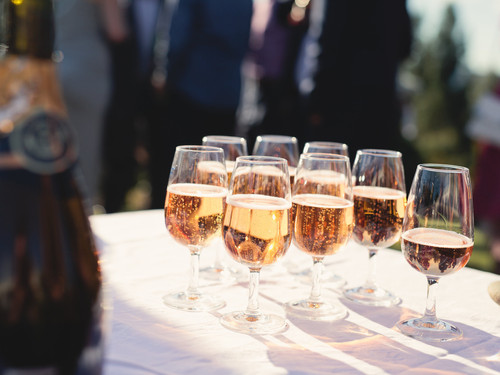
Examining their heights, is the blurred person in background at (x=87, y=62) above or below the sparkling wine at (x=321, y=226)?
above

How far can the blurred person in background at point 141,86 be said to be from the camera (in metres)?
4.95

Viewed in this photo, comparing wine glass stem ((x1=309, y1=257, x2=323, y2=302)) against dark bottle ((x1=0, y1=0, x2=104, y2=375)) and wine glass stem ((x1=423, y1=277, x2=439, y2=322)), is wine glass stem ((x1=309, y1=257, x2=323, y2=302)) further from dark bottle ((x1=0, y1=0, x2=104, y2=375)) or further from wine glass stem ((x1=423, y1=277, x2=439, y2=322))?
dark bottle ((x1=0, y1=0, x2=104, y2=375))

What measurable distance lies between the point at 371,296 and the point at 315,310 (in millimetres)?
215

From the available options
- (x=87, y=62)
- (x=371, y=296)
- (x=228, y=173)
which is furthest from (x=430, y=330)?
(x=87, y=62)

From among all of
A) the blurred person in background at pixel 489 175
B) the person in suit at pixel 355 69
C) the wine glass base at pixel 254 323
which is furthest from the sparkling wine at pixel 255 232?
the person in suit at pixel 355 69

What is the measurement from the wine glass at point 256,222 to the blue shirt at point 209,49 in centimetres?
338

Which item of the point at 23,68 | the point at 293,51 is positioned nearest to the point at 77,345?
the point at 23,68

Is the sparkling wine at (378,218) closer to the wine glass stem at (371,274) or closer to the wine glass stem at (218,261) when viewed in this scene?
the wine glass stem at (371,274)

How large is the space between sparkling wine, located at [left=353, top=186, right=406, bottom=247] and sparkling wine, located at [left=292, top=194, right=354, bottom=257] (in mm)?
155

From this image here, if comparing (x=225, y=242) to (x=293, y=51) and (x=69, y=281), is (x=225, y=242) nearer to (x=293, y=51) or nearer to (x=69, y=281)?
(x=69, y=281)

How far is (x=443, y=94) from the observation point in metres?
26.0

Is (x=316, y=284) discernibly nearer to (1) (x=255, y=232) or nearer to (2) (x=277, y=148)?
(1) (x=255, y=232)

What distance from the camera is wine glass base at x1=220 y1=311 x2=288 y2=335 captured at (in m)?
1.21

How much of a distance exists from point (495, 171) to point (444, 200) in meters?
3.13
